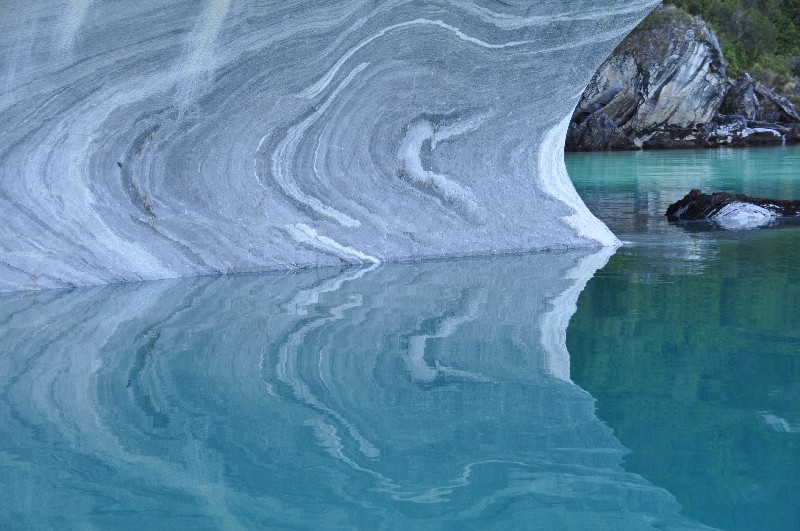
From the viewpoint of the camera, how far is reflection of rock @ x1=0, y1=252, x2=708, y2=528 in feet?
6.16

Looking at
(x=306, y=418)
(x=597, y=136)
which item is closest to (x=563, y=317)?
(x=306, y=418)

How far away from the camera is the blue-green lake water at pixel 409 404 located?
73.9 inches

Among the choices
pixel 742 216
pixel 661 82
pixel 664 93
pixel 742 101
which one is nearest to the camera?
pixel 742 216

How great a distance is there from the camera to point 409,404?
2.48 meters

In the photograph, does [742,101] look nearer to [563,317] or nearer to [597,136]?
A: [597,136]

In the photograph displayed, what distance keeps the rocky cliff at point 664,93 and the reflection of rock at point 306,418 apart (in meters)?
20.9

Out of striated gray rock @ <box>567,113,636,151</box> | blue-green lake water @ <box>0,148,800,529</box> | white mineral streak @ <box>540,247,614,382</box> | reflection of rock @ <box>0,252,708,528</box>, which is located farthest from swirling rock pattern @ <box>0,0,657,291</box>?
striated gray rock @ <box>567,113,636,151</box>

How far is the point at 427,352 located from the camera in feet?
9.86

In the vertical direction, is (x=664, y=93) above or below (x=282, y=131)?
above

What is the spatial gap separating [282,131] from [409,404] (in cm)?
276

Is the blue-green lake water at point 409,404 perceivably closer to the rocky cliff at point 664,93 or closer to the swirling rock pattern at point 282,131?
the swirling rock pattern at point 282,131

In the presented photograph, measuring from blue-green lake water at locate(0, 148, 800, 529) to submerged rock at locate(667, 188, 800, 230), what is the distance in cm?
225

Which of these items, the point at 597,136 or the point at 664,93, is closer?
the point at 597,136

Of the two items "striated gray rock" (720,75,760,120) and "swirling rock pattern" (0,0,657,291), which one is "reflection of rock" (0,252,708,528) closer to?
"swirling rock pattern" (0,0,657,291)
